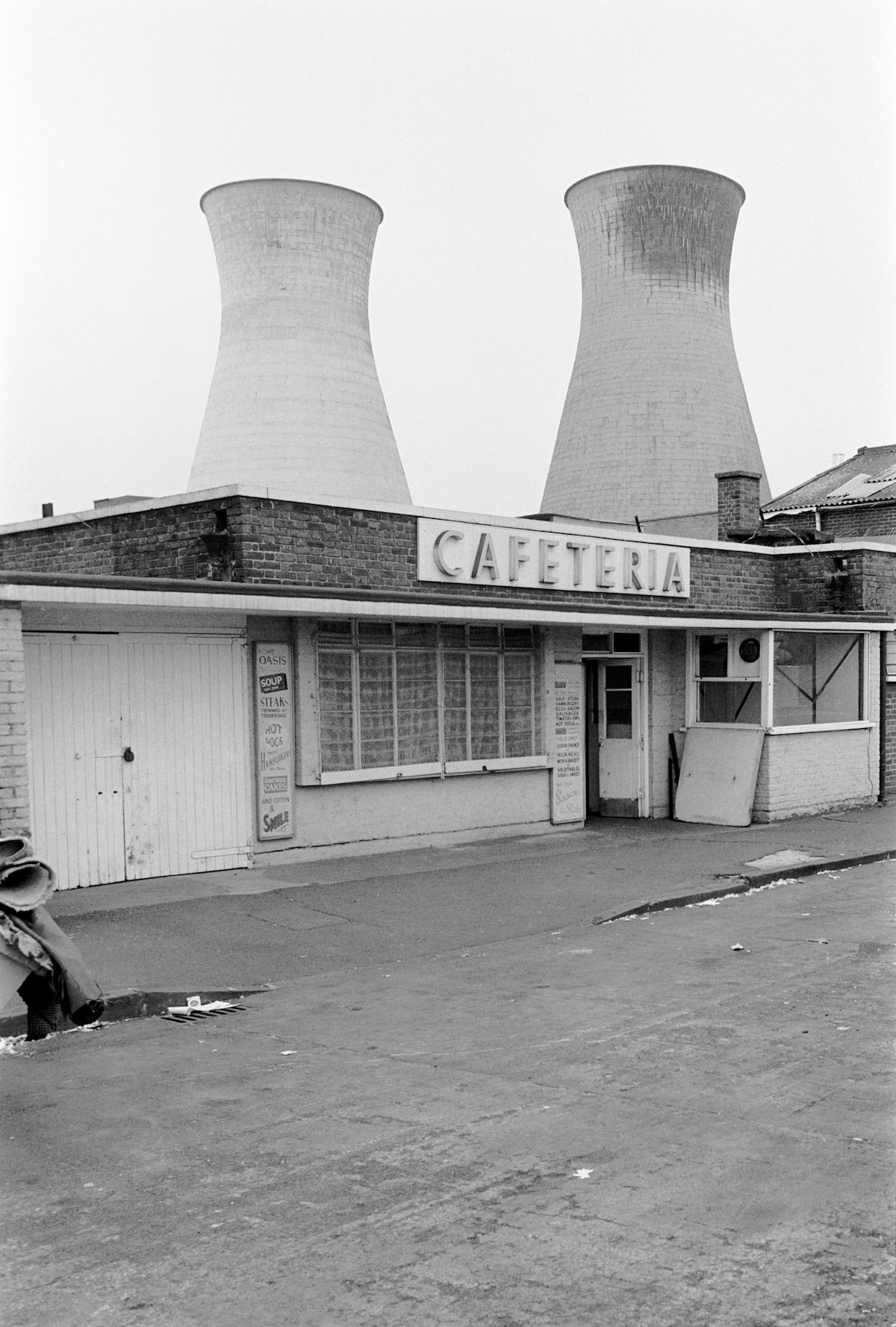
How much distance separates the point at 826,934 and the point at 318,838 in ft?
17.5

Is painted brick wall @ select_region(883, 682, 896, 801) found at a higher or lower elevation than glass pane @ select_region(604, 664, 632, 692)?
lower

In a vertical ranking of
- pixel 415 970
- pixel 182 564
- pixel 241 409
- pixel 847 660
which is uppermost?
pixel 241 409

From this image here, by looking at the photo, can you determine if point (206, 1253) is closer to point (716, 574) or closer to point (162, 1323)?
point (162, 1323)

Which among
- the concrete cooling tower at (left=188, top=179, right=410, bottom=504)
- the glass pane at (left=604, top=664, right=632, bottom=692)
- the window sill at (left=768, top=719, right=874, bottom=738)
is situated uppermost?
the concrete cooling tower at (left=188, top=179, right=410, bottom=504)

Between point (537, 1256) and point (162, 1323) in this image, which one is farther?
point (537, 1256)

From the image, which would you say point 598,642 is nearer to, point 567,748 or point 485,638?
point 567,748

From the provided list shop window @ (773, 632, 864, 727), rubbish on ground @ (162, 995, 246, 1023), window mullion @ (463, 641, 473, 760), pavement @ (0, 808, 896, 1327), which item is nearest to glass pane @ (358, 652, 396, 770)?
window mullion @ (463, 641, 473, 760)

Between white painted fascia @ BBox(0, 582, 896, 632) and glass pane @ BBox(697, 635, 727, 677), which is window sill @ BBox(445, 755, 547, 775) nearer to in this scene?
white painted fascia @ BBox(0, 582, 896, 632)

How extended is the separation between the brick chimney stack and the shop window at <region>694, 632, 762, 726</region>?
497cm

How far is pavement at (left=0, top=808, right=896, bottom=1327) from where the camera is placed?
3.91m

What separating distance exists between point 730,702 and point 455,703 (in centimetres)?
458

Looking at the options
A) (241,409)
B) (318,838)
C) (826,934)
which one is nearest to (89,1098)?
(826,934)

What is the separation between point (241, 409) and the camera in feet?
110

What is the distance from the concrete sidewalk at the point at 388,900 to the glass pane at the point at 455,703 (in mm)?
1077
